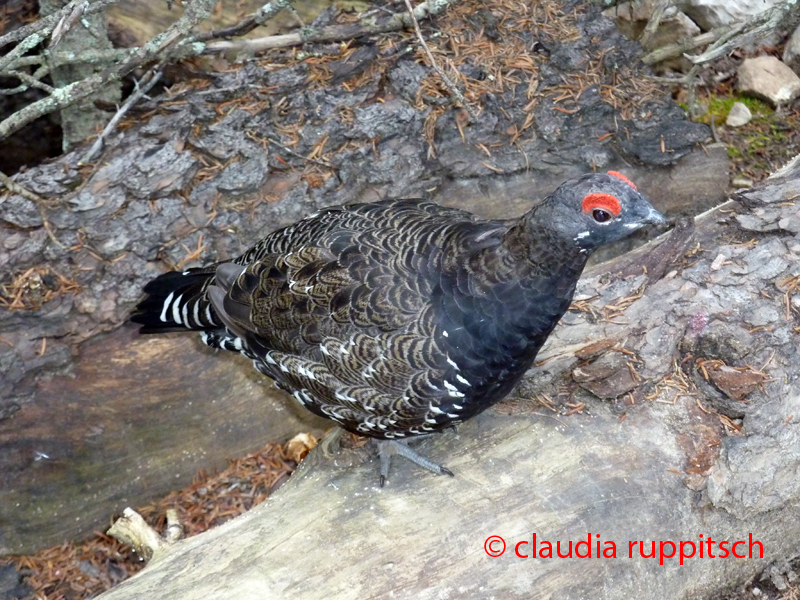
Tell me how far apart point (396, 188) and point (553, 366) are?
5.65ft

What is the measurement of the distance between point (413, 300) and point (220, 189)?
1703mm

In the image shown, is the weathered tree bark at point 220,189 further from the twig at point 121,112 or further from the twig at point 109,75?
the twig at point 109,75

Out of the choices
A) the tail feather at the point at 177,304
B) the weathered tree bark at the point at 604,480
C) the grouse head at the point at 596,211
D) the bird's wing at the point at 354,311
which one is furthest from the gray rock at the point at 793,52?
the tail feather at the point at 177,304

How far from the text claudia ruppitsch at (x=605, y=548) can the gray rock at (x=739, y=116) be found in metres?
3.90

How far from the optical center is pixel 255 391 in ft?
16.2

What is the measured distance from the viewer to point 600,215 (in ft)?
10.0

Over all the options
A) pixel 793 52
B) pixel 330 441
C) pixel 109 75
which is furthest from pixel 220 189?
pixel 793 52

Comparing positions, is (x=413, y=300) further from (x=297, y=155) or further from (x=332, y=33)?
(x=332, y=33)

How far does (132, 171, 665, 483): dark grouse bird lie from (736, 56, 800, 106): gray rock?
11.8ft

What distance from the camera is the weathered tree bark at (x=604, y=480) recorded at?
10.1ft

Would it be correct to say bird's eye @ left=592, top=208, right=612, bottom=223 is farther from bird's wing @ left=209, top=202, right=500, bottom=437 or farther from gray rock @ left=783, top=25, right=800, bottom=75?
gray rock @ left=783, top=25, right=800, bottom=75

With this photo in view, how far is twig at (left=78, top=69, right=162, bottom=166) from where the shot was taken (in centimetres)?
420

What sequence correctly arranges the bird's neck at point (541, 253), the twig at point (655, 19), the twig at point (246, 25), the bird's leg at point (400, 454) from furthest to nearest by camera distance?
the twig at point (655, 19) → the twig at point (246, 25) → the bird's leg at point (400, 454) → the bird's neck at point (541, 253)

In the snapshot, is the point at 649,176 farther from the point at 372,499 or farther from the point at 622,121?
the point at 372,499
